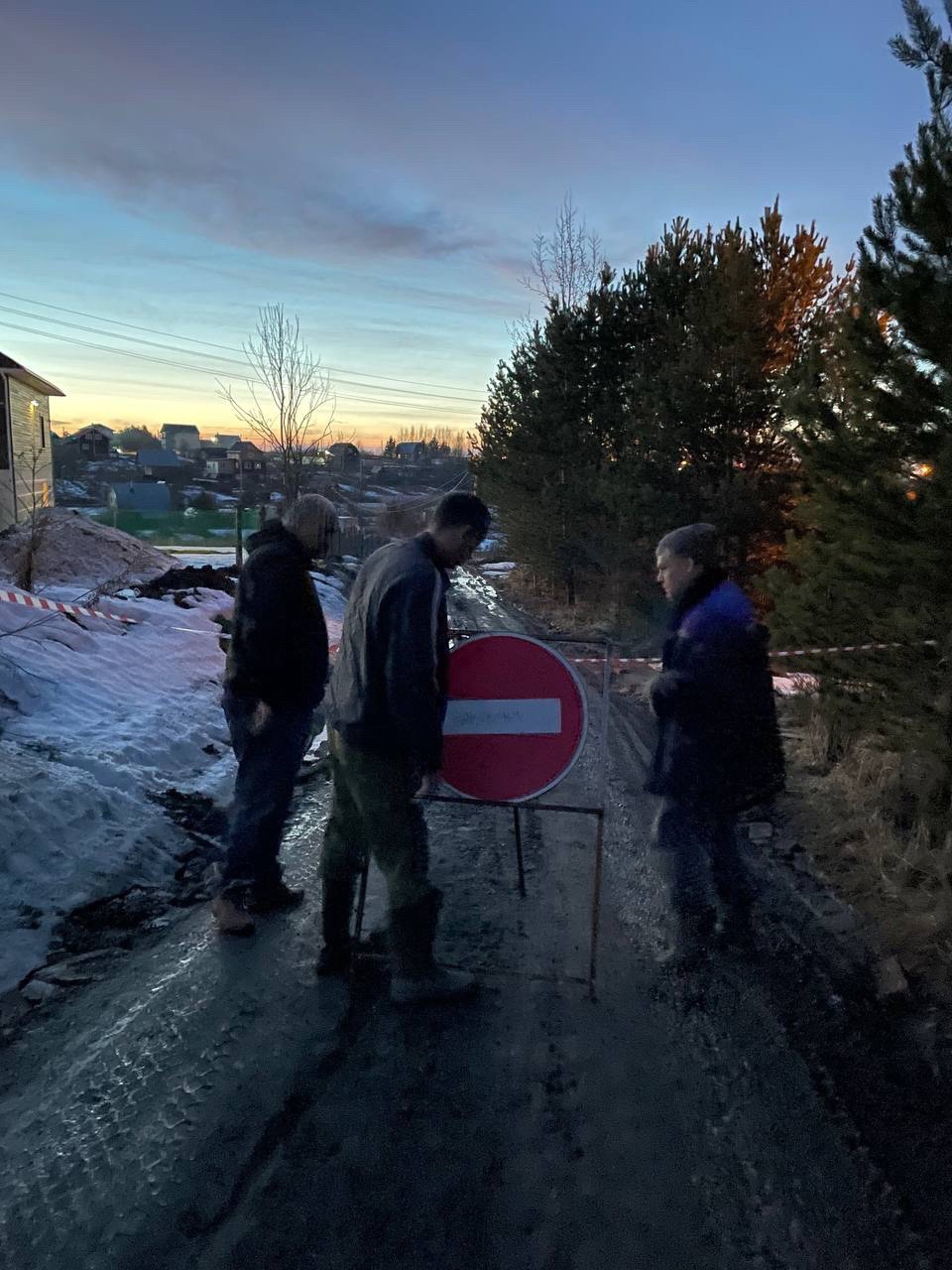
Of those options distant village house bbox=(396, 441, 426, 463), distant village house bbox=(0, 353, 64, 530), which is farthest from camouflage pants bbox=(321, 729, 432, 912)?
distant village house bbox=(396, 441, 426, 463)

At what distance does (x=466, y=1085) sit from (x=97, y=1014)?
1.55 metres

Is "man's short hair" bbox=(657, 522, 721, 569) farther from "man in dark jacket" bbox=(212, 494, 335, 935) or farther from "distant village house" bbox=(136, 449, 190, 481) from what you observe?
"distant village house" bbox=(136, 449, 190, 481)

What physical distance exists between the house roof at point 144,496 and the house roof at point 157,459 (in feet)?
65.8

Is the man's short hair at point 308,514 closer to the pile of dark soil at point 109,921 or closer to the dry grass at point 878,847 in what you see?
the pile of dark soil at point 109,921

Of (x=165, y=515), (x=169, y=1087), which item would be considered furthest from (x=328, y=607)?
(x=165, y=515)

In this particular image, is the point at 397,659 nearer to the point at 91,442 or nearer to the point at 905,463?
the point at 905,463

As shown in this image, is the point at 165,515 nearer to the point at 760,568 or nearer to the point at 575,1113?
the point at 760,568

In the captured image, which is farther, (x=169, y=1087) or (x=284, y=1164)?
(x=169, y=1087)

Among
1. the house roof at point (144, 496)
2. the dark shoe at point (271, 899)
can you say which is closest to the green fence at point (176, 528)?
the house roof at point (144, 496)

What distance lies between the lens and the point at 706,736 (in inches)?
141

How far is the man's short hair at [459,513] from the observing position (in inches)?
122

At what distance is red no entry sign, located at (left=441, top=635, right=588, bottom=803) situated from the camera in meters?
A: 3.35

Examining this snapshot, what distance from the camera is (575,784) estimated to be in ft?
20.5

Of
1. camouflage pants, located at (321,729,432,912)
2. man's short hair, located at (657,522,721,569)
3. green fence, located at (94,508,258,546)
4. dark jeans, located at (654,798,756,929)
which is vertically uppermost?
man's short hair, located at (657,522,721,569)
